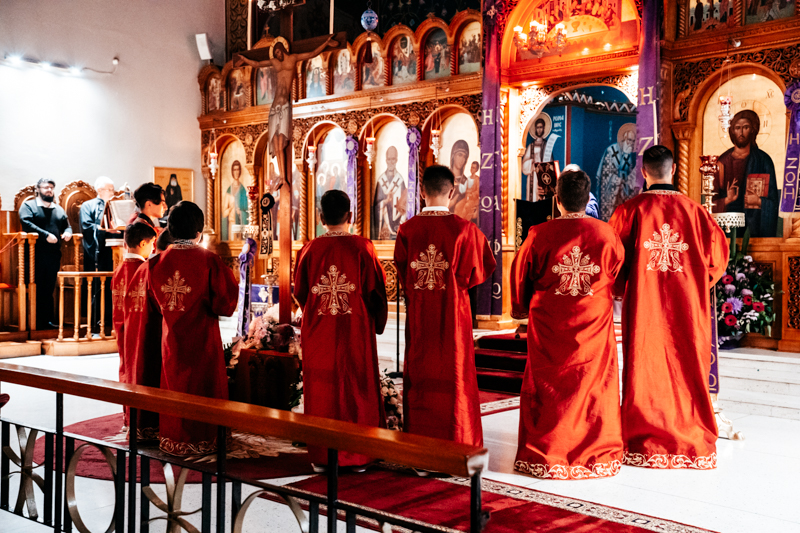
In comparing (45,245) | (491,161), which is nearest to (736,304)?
(491,161)

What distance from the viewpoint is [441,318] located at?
4.55 metres

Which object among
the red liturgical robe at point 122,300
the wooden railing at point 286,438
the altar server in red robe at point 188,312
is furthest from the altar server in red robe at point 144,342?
the wooden railing at point 286,438

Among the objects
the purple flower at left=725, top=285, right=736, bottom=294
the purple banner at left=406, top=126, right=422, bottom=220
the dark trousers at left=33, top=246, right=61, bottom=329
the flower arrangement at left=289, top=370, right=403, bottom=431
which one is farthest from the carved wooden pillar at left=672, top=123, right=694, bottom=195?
the dark trousers at left=33, top=246, right=61, bottom=329

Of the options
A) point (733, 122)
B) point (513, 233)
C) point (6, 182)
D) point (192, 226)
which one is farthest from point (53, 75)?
point (733, 122)

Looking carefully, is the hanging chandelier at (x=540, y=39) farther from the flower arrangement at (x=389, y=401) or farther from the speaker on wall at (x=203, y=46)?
the speaker on wall at (x=203, y=46)

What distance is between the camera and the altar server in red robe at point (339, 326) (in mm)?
4598

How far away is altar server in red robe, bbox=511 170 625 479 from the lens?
4.43 metres

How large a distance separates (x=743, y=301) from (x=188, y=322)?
18.8 feet

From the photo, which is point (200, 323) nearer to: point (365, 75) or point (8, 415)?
point (8, 415)

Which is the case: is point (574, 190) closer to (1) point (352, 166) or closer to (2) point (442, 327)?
(2) point (442, 327)

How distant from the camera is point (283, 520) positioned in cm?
378

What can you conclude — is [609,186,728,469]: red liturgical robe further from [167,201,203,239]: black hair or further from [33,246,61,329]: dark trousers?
[33,246,61,329]: dark trousers

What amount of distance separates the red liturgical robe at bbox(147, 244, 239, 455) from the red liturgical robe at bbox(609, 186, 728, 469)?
8.77ft

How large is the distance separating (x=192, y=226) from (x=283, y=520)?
2.18 metres
